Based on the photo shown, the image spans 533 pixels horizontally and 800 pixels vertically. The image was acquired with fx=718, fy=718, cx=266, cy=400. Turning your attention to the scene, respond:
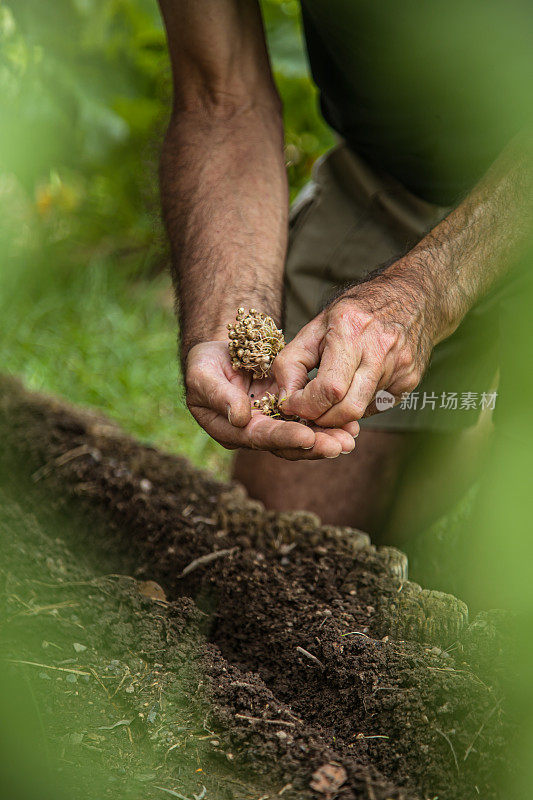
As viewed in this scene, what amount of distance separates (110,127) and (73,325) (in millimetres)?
1026

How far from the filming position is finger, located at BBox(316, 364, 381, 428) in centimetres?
110

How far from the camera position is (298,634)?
118 cm

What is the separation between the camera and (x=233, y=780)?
906 millimetres

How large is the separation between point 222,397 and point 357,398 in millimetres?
246

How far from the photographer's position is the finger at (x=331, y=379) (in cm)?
108

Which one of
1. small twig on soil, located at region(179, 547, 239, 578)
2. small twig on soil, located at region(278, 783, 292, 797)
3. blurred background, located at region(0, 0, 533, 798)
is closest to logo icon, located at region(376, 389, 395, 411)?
small twig on soil, located at region(179, 547, 239, 578)

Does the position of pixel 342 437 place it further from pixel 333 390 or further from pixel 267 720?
pixel 267 720

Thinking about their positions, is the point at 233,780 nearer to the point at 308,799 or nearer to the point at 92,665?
the point at 308,799

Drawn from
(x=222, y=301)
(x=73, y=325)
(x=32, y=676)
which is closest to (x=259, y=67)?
(x=222, y=301)

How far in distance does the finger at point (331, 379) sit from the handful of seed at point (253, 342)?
0.16 metres

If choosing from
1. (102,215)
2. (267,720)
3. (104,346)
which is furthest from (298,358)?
(102,215)

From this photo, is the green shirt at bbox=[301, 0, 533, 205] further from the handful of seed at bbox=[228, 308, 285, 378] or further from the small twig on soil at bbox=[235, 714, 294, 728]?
the small twig on soil at bbox=[235, 714, 294, 728]

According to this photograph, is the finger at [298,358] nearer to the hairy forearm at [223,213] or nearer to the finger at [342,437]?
the finger at [342,437]

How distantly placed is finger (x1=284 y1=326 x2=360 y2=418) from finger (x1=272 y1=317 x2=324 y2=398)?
0.16ft
